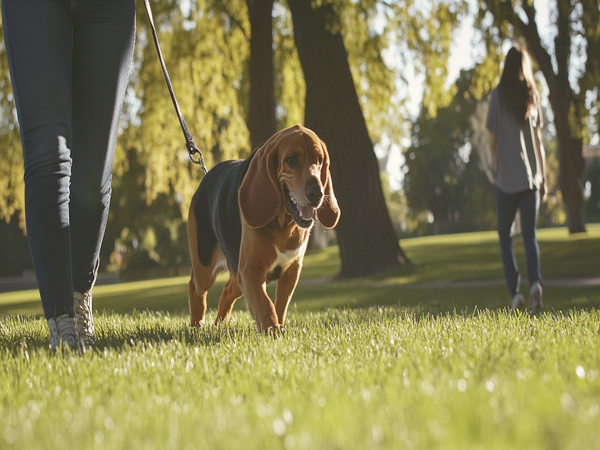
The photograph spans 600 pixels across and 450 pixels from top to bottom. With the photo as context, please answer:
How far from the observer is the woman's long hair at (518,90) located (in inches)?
230

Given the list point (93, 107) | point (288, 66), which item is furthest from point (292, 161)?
point (288, 66)

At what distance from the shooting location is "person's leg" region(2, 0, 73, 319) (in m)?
2.87

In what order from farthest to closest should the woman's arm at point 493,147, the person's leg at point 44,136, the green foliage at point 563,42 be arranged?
the green foliage at point 563,42
the woman's arm at point 493,147
the person's leg at point 44,136

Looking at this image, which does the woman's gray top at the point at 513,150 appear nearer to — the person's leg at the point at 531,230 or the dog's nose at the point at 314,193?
the person's leg at the point at 531,230

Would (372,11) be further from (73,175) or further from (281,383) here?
(281,383)

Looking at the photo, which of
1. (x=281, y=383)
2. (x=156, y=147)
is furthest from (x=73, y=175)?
(x=156, y=147)

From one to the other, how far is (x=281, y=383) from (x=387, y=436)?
763 mm

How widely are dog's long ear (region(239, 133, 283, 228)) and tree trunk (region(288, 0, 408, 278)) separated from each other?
611 centimetres

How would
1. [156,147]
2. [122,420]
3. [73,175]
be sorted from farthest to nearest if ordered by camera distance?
[156,147], [73,175], [122,420]

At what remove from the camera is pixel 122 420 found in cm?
164

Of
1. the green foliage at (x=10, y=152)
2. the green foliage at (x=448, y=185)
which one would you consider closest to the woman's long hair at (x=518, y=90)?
the green foliage at (x=10, y=152)

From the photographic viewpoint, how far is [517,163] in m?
5.74

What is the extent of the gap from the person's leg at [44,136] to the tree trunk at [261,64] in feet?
31.0

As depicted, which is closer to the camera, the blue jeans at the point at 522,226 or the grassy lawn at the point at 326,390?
the grassy lawn at the point at 326,390
